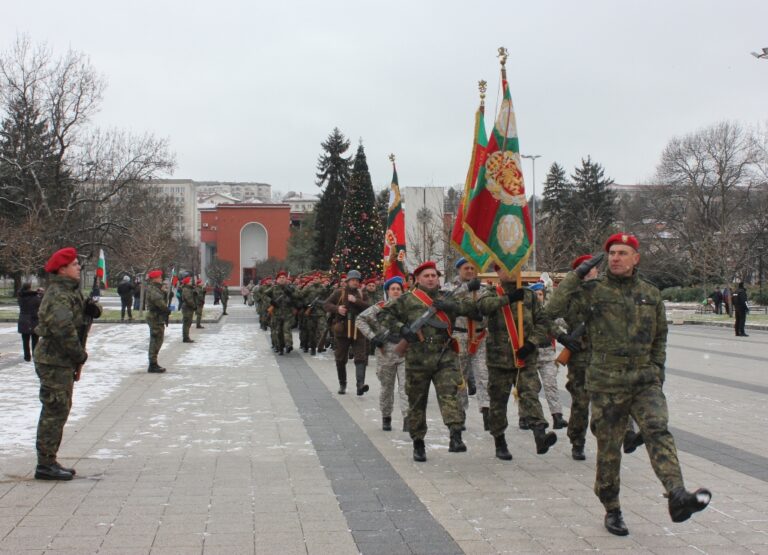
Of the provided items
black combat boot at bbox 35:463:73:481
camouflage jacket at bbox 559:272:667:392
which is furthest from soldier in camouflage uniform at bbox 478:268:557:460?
black combat boot at bbox 35:463:73:481

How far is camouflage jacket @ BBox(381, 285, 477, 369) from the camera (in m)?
7.66

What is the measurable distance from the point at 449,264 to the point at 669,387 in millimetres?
27065

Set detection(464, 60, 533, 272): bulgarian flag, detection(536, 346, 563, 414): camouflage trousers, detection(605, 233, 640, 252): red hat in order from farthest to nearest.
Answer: detection(536, 346, 563, 414): camouflage trousers → detection(464, 60, 533, 272): bulgarian flag → detection(605, 233, 640, 252): red hat

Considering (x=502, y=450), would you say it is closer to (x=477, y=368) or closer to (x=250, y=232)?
(x=477, y=368)

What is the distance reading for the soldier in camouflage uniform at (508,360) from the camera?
7.46 meters

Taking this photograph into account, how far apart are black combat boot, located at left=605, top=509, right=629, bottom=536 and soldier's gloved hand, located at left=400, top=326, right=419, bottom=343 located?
2.65 meters

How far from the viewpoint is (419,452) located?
305 inches

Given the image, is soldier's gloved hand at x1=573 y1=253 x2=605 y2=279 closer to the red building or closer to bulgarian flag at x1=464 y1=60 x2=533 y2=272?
bulgarian flag at x1=464 y1=60 x2=533 y2=272

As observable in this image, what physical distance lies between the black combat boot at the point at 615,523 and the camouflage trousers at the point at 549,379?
146 inches

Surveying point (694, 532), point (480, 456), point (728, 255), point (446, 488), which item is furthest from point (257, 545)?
point (728, 255)

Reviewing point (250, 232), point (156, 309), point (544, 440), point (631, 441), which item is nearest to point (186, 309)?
point (156, 309)

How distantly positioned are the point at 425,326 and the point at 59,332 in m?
3.08

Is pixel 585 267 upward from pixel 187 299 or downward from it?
upward

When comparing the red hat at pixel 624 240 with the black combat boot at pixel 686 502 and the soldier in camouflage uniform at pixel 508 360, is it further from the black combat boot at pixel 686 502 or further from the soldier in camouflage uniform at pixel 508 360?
the soldier in camouflage uniform at pixel 508 360
